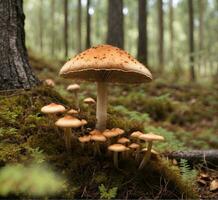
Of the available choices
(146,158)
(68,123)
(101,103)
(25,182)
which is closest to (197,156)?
(146,158)

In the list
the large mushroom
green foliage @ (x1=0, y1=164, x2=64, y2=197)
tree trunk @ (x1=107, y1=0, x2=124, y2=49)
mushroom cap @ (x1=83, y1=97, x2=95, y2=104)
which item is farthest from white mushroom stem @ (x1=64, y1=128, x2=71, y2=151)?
tree trunk @ (x1=107, y1=0, x2=124, y2=49)

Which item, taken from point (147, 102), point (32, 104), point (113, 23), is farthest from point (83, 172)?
point (113, 23)

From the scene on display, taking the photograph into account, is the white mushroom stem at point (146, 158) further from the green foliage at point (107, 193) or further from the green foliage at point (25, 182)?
the green foliage at point (25, 182)

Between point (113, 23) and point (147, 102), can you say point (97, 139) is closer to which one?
point (147, 102)

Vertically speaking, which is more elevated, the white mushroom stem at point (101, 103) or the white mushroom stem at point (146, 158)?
the white mushroom stem at point (101, 103)

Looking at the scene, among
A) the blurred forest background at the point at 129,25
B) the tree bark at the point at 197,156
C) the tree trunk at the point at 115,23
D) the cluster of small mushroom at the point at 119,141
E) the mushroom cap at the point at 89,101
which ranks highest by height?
the blurred forest background at the point at 129,25

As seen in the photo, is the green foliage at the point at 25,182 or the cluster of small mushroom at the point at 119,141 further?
the cluster of small mushroom at the point at 119,141

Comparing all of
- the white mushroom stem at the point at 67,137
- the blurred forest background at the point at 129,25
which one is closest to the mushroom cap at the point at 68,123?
the white mushroom stem at the point at 67,137
